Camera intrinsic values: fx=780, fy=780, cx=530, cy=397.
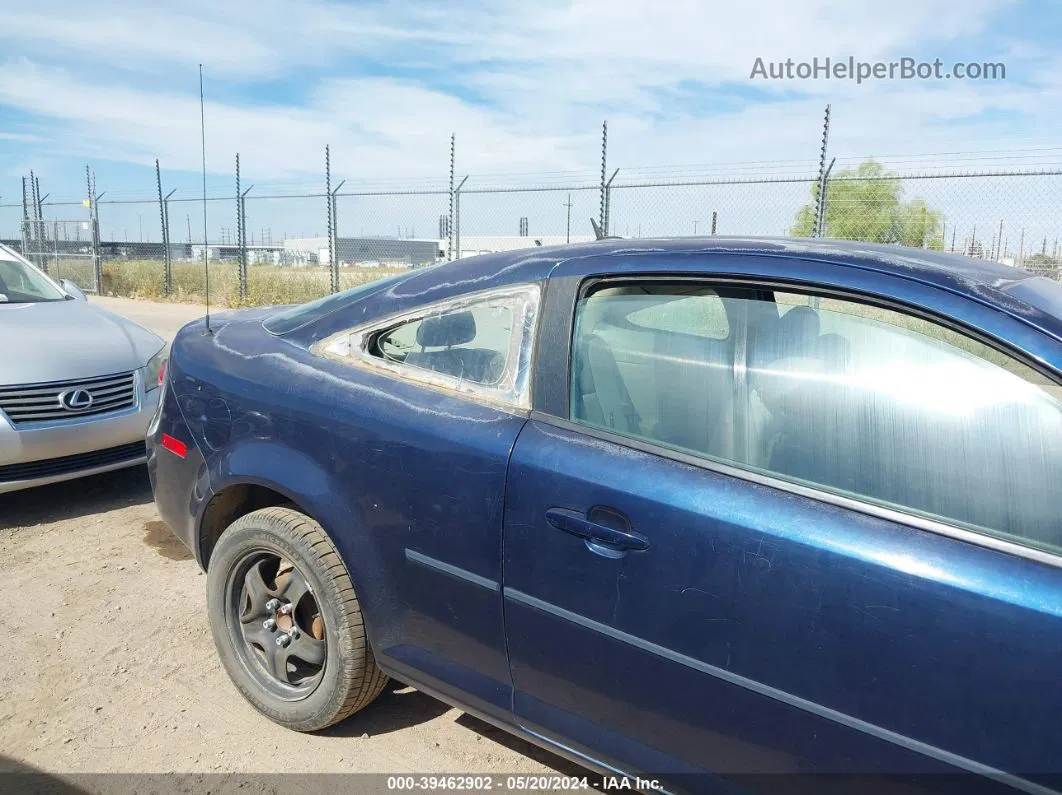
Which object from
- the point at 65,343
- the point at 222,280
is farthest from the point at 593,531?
the point at 222,280

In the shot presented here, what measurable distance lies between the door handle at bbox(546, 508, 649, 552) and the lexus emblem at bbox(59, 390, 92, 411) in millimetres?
3463

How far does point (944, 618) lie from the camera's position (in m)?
1.46

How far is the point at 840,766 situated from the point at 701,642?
Answer: 0.35 metres

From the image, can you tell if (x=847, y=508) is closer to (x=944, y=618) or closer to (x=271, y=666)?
(x=944, y=618)

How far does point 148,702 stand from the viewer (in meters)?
2.73

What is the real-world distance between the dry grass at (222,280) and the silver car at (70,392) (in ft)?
31.7

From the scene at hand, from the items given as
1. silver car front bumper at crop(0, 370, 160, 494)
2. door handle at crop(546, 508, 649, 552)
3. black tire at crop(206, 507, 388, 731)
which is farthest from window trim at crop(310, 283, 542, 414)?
silver car front bumper at crop(0, 370, 160, 494)

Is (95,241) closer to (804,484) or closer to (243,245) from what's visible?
(243,245)

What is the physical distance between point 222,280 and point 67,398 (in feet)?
46.7

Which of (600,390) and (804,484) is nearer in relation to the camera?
(804,484)

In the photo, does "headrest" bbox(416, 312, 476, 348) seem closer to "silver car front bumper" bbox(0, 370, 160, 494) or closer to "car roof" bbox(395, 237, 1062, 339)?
"car roof" bbox(395, 237, 1062, 339)

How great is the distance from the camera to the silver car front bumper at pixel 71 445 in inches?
159

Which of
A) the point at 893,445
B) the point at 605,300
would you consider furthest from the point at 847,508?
the point at 605,300

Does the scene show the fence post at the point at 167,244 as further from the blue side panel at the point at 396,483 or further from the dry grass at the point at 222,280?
the blue side panel at the point at 396,483
